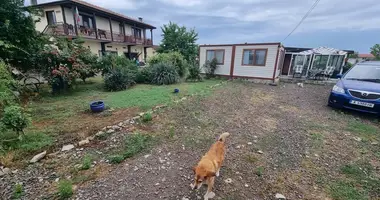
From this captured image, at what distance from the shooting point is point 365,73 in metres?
4.96

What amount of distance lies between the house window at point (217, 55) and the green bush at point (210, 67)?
0.24 meters

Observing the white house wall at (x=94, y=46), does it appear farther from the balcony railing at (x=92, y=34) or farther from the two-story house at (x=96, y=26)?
the balcony railing at (x=92, y=34)

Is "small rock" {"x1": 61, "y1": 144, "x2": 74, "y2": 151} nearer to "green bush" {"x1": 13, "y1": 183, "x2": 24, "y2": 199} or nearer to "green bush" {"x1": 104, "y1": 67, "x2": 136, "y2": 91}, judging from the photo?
"green bush" {"x1": 13, "y1": 183, "x2": 24, "y2": 199}

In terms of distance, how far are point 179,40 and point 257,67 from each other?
474 inches

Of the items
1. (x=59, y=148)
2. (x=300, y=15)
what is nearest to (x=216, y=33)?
(x=300, y=15)

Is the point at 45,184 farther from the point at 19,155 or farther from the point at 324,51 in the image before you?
the point at 324,51

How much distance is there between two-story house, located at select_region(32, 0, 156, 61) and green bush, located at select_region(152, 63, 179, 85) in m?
5.60

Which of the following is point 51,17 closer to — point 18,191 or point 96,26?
point 96,26

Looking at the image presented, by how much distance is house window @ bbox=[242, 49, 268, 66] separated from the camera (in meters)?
9.83

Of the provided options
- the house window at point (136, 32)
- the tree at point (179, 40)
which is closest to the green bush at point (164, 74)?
the tree at point (179, 40)

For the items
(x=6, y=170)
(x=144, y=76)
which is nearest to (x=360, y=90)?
(x=6, y=170)

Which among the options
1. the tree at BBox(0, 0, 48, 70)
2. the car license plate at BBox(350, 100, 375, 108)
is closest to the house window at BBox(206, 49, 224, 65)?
the car license plate at BBox(350, 100, 375, 108)

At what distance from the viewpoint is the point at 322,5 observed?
9.16 m

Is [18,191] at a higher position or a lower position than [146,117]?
lower
